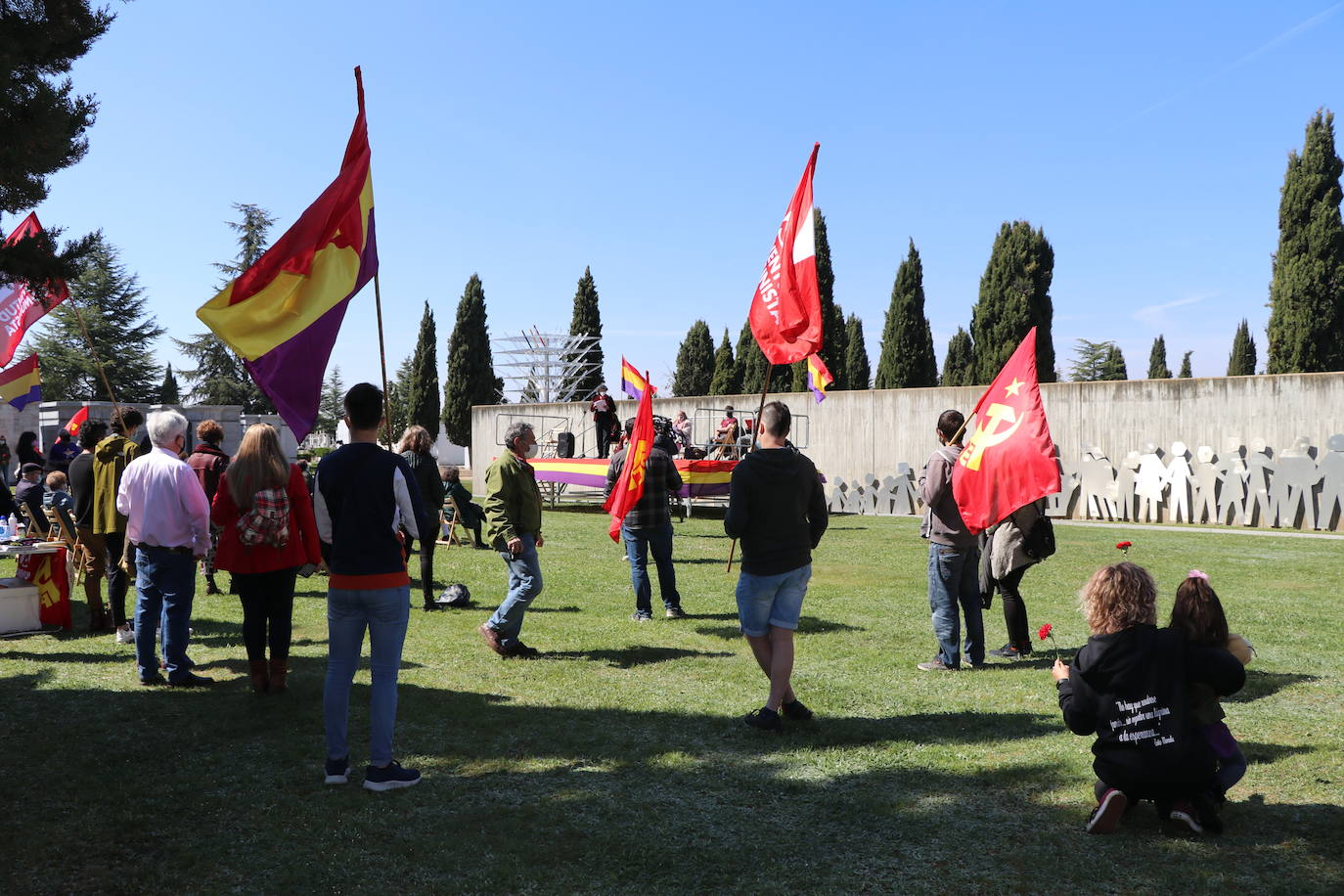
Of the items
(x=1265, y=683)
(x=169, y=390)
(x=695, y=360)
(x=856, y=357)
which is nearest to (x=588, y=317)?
(x=695, y=360)

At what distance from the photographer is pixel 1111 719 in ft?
13.1

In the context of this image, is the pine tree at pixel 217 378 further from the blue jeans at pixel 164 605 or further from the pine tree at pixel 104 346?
the blue jeans at pixel 164 605

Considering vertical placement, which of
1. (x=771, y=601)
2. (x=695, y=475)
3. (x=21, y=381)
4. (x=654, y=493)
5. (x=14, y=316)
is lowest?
(x=771, y=601)

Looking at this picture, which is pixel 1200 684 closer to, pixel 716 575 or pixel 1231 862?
pixel 1231 862

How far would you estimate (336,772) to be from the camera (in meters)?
4.75

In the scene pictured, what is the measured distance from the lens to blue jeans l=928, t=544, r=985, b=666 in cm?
683

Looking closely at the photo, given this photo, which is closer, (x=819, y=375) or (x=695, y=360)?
(x=819, y=375)

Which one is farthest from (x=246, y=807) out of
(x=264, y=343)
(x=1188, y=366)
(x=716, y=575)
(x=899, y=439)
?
(x=1188, y=366)

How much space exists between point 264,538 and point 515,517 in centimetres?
180

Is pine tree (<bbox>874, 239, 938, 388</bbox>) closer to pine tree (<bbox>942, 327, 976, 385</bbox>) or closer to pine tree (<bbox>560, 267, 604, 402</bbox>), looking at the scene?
pine tree (<bbox>942, 327, 976, 385</bbox>)

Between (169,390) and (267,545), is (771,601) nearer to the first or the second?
(267,545)

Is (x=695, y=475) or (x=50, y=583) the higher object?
(x=695, y=475)

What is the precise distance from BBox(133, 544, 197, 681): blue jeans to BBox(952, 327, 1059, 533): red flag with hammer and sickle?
5.26 meters

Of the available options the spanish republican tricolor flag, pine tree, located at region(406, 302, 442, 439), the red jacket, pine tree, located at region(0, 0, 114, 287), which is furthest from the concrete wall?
pine tree, located at region(406, 302, 442, 439)
